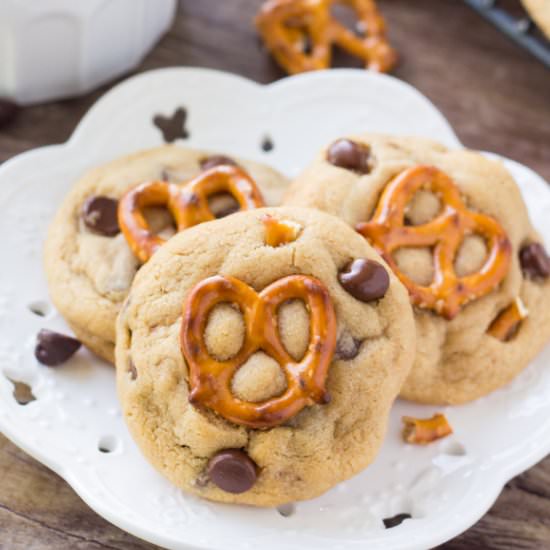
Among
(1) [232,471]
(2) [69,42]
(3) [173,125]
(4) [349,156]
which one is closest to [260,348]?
(1) [232,471]

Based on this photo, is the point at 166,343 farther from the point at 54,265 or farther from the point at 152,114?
the point at 152,114

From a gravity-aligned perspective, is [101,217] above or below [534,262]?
below

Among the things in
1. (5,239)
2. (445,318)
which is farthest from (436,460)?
(5,239)

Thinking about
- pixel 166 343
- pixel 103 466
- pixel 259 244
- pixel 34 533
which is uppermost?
pixel 259 244

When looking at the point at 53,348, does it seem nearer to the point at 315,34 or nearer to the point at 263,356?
the point at 263,356

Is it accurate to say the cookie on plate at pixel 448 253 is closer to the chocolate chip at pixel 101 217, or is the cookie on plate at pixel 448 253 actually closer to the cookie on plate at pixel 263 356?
the cookie on plate at pixel 263 356

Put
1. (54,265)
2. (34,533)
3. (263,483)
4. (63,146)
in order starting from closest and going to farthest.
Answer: (263,483)
(34,533)
(54,265)
(63,146)
